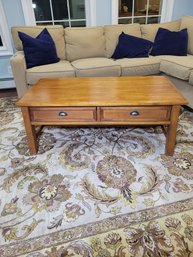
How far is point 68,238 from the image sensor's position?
1.15 m

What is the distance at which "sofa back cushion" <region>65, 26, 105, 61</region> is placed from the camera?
293 centimetres

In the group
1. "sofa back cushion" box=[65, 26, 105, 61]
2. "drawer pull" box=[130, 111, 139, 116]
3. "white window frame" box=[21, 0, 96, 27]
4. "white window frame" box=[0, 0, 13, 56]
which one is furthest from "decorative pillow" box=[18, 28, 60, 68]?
"drawer pull" box=[130, 111, 139, 116]

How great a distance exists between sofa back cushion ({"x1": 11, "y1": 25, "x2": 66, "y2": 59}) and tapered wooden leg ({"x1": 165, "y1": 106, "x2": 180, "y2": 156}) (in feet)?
6.70

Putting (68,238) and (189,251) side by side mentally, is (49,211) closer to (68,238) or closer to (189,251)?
(68,238)

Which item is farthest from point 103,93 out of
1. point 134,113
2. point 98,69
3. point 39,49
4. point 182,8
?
point 182,8

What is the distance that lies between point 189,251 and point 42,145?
1422mm

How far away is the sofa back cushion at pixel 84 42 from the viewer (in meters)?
2.93

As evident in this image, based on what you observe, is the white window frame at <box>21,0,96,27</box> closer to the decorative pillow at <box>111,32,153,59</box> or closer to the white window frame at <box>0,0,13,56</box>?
the white window frame at <box>0,0,13,56</box>

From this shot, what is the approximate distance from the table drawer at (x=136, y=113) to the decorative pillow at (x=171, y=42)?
1.74 m

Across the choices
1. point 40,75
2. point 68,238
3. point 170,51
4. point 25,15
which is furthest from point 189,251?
point 25,15

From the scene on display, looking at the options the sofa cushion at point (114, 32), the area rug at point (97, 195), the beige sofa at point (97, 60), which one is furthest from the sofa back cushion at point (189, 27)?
the area rug at point (97, 195)

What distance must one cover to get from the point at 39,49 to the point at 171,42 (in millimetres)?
1851

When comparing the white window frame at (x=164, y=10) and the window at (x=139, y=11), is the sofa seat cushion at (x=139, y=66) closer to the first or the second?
the white window frame at (x=164, y=10)

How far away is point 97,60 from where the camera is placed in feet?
9.18
